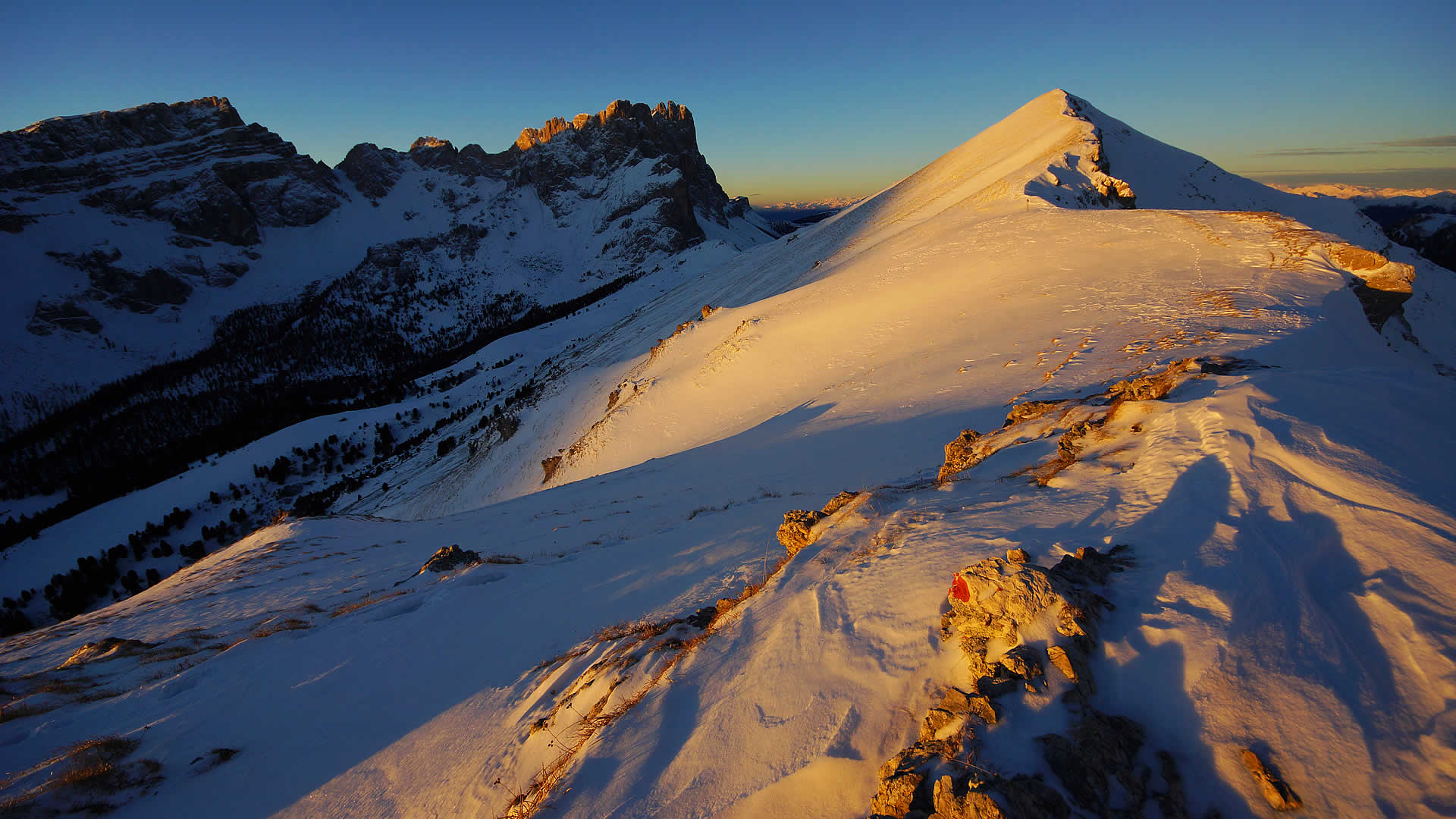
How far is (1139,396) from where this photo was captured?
736 centimetres

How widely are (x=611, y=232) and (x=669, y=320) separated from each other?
10735 centimetres

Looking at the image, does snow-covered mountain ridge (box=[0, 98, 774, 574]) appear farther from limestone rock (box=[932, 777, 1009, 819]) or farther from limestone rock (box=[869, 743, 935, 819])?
limestone rock (box=[932, 777, 1009, 819])

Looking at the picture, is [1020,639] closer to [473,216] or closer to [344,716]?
[344,716]

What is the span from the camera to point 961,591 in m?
4.08

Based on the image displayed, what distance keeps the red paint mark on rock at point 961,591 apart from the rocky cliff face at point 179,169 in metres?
193

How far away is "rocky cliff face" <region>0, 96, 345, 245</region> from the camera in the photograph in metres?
124

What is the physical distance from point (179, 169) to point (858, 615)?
207m

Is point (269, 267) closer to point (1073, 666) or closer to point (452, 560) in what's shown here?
point (452, 560)

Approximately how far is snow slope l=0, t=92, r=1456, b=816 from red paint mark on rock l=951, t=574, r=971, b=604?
227 millimetres

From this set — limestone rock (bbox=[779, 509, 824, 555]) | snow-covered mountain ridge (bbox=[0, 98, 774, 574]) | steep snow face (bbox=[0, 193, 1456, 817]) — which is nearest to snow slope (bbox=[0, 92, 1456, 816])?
steep snow face (bbox=[0, 193, 1456, 817])

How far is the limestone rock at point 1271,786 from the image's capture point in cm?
254

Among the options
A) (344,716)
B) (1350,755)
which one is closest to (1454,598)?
(1350,755)

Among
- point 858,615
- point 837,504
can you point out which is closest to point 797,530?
point 837,504

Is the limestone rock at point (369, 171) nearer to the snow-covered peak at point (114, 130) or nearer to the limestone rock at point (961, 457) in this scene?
the snow-covered peak at point (114, 130)
